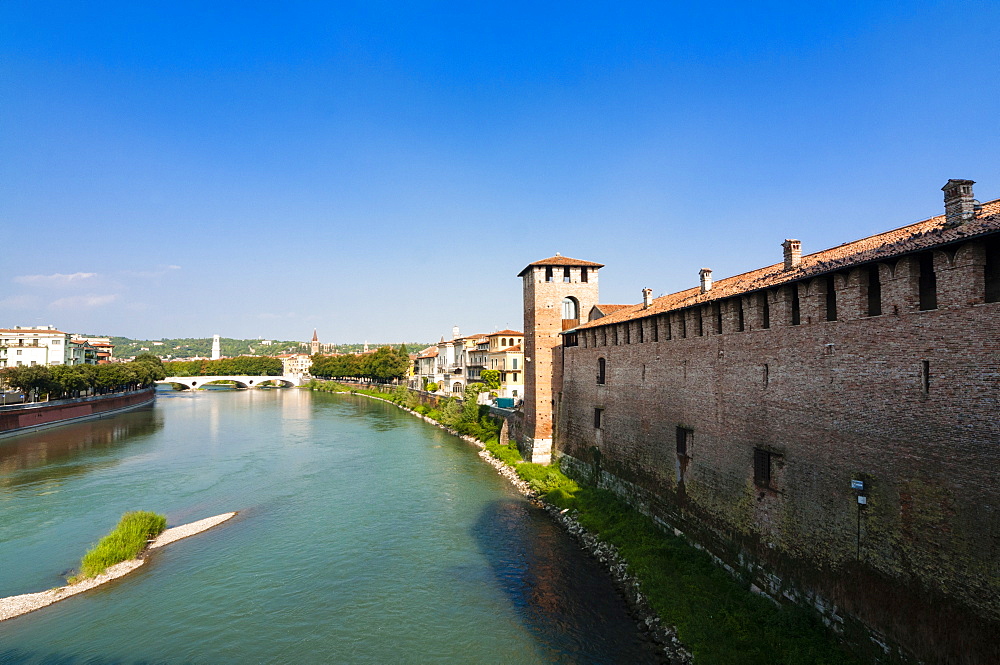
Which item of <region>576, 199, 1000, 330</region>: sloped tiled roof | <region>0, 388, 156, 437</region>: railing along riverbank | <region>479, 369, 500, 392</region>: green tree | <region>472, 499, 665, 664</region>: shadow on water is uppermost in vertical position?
<region>576, 199, 1000, 330</region>: sloped tiled roof

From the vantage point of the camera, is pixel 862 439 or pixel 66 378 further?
pixel 66 378

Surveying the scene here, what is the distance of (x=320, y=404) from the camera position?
2751 inches

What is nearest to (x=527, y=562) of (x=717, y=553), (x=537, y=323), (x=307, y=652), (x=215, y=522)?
(x=717, y=553)

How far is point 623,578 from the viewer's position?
43.6 feet

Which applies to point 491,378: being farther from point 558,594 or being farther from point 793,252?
point 793,252

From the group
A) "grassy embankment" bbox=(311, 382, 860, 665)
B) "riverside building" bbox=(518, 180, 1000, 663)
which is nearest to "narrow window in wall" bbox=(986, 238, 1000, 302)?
"riverside building" bbox=(518, 180, 1000, 663)

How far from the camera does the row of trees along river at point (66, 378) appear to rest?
4250cm

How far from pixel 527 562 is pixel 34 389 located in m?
49.7

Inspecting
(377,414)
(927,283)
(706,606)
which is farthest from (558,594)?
(377,414)

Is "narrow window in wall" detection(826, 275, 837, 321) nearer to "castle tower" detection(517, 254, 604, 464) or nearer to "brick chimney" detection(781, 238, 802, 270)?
"brick chimney" detection(781, 238, 802, 270)

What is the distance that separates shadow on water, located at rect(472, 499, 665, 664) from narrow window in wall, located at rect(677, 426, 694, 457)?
3.71 metres

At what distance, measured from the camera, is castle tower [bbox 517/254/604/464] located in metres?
25.5

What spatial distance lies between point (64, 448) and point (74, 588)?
25.5m

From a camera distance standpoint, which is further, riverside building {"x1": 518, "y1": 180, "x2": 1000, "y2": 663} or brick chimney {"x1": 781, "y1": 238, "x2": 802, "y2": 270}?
brick chimney {"x1": 781, "y1": 238, "x2": 802, "y2": 270}
